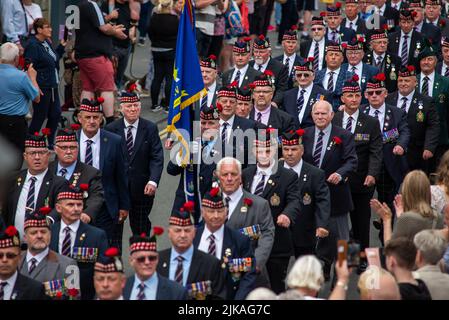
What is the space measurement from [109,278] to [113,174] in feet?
12.3

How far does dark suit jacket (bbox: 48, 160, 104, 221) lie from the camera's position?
42.1 ft

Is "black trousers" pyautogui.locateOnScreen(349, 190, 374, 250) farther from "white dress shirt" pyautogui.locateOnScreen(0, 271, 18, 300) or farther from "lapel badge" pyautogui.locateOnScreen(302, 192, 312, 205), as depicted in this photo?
"white dress shirt" pyautogui.locateOnScreen(0, 271, 18, 300)

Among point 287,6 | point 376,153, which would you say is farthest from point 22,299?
point 287,6

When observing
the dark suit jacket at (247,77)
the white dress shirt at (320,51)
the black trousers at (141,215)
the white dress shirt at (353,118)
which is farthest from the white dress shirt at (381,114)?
the white dress shirt at (320,51)

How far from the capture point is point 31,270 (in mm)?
11188

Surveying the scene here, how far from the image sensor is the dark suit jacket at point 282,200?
12.7m

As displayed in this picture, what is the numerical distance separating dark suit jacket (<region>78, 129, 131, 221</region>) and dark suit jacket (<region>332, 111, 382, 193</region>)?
2.85 m

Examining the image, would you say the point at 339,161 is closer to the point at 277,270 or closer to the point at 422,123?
the point at 277,270

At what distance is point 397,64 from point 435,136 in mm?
3098

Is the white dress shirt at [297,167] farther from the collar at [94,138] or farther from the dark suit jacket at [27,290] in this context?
the dark suit jacket at [27,290]

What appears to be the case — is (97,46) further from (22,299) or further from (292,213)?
(22,299)

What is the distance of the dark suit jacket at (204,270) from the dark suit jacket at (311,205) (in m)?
2.34

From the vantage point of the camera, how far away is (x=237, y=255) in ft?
37.0

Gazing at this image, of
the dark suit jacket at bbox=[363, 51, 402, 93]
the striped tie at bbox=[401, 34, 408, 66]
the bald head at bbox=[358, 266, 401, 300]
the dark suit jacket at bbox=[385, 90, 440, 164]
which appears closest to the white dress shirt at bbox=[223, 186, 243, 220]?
the bald head at bbox=[358, 266, 401, 300]
